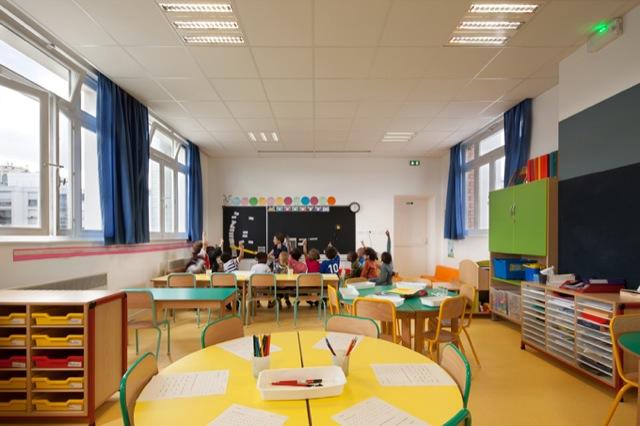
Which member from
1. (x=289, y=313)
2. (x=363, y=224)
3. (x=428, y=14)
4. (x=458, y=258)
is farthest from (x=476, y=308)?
(x=428, y=14)

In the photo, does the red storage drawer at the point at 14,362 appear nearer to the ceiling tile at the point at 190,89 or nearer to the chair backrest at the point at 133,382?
the chair backrest at the point at 133,382

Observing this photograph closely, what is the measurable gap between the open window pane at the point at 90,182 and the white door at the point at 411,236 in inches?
260

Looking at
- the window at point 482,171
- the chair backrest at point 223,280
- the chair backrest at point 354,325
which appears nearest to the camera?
the chair backrest at point 354,325

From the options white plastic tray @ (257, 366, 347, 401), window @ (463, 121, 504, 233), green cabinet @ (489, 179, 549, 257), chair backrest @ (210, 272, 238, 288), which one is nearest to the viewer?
white plastic tray @ (257, 366, 347, 401)

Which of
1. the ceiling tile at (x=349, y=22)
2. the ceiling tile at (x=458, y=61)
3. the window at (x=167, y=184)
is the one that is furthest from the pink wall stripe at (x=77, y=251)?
the ceiling tile at (x=458, y=61)

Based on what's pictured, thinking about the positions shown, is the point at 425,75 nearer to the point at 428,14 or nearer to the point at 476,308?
the point at 428,14

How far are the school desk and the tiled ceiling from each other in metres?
2.56

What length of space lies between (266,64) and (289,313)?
13.3ft

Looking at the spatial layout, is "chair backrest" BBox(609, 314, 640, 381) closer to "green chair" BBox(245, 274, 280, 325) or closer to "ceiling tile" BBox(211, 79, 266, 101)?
"green chair" BBox(245, 274, 280, 325)

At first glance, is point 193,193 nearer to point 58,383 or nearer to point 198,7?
point 198,7

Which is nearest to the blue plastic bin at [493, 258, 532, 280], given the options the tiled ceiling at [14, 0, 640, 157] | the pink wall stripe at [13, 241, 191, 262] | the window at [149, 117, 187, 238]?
the tiled ceiling at [14, 0, 640, 157]

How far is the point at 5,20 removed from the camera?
3143 millimetres

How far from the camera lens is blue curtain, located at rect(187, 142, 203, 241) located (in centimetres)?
767

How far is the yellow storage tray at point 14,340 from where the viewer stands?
104 inches
